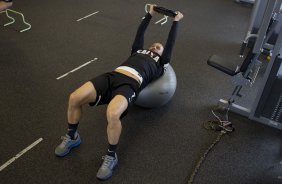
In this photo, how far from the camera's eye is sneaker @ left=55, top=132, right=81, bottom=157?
2.14 m

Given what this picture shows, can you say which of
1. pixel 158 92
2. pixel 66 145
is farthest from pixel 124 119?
pixel 66 145

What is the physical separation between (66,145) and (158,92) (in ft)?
2.86

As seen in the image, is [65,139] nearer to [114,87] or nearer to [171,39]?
[114,87]

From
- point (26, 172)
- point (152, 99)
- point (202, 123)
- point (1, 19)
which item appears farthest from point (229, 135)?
point (1, 19)

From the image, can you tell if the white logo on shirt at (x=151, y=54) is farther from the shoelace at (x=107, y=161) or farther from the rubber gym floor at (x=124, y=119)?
the shoelace at (x=107, y=161)

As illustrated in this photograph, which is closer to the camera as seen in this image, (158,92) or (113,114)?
(113,114)

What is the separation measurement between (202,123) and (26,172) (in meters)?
1.45

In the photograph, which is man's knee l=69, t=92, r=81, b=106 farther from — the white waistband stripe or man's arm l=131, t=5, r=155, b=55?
man's arm l=131, t=5, r=155, b=55

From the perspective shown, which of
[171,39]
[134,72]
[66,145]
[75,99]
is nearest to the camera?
[75,99]

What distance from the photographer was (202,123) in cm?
257

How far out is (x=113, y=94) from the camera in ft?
7.00

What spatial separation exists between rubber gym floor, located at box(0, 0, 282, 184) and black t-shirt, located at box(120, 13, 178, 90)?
385 mm

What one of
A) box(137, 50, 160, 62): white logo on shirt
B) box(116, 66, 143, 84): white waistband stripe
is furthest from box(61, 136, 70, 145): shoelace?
box(137, 50, 160, 62): white logo on shirt

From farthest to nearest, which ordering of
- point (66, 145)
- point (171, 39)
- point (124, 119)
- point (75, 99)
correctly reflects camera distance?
point (124, 119)
point (171, 39)
point (66, 145)
point (75, 99)
